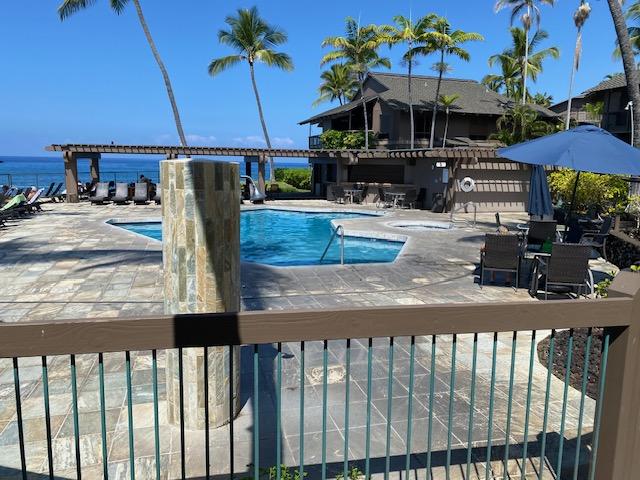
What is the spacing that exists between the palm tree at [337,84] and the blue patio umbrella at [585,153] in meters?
30.3

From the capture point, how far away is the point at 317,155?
2589 cm

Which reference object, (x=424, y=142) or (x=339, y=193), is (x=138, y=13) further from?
(x=424, y=142)

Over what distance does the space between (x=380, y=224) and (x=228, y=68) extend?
68.4ft

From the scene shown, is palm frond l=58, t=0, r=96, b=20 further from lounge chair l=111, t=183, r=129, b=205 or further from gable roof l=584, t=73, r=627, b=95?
gable roof l=584, t=73, r=627, b=95

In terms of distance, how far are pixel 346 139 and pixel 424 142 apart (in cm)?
454

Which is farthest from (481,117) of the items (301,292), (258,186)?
(301,292)

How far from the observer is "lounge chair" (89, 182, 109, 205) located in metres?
21.3

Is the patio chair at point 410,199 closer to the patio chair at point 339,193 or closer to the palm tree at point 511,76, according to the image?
the patio chair at point 339,193

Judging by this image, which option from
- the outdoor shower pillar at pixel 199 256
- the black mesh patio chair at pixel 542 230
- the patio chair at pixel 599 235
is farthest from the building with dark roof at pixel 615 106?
the outdoor shower pillar at pixel 199 256

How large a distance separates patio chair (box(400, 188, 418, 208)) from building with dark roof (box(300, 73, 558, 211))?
0.52 metres


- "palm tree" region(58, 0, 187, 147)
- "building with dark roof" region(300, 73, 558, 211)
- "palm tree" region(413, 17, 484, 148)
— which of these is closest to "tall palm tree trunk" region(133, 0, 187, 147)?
"palm tree" region(58, 0, 187, 147)

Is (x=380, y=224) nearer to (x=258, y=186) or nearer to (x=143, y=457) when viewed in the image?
(x=258, y=186)

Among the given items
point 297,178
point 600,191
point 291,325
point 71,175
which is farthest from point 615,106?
point 291,325

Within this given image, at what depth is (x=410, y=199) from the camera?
21875 millimetres
